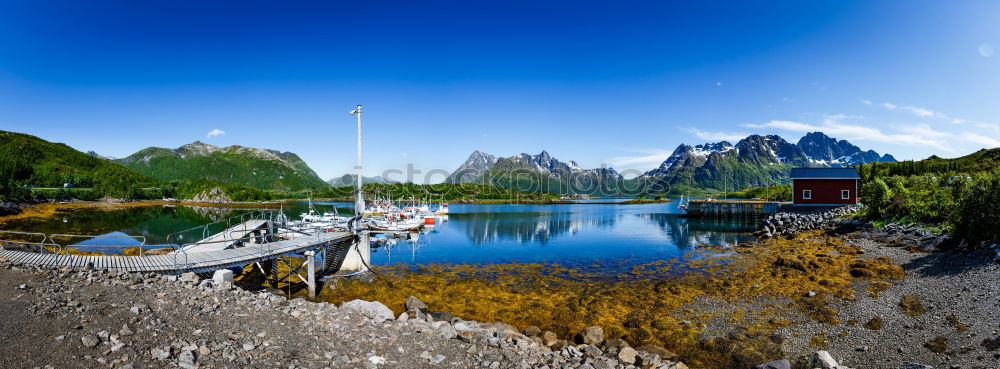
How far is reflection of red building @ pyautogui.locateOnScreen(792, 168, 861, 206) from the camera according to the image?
54938mm

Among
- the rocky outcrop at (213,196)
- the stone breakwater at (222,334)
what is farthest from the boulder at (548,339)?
the rocky outcrop at (213,196)

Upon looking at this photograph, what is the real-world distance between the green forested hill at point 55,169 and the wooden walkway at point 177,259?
15459 cm

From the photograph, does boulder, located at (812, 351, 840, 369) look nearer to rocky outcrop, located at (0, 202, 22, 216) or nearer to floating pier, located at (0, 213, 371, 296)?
floating pier, located at (0, 213, 371, 296)

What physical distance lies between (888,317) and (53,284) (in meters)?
26.4

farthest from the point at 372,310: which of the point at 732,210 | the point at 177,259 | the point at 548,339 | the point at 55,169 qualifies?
the point at 55,169

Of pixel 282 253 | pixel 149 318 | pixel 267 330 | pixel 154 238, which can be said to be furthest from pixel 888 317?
pixel 154 238

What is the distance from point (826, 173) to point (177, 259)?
67.7m

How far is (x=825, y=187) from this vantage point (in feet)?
182

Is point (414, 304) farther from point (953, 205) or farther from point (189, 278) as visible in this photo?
point (953, 205)

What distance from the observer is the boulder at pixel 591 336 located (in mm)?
14342

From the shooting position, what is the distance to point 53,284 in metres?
12.1

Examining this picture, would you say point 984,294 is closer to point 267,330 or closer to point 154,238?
point 267,330

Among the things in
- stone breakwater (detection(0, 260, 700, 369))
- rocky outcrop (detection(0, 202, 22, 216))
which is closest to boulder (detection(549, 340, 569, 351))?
stone breakwater (detection(0, 260, 700, 369))

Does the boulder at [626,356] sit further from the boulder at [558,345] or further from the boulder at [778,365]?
the boulder at [778,365]
